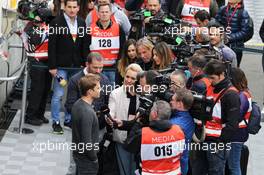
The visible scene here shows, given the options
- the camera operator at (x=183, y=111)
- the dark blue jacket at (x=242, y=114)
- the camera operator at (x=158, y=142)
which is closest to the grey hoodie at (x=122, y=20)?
the dark blue jacket at (x=242, y=114)

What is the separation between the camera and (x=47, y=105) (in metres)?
12.6

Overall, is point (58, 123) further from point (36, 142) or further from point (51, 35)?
point (51, 35)

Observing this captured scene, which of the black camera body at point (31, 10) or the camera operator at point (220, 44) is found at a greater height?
the black camera body at point (31, 10)

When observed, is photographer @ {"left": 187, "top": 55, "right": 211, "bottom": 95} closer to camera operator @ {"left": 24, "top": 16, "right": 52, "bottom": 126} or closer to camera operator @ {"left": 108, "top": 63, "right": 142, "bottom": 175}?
camera operator @ {"left": 108, "top": 63, "right": 142, "bottom": 175}

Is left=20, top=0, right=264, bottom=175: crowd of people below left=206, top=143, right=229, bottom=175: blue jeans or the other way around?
the other way around

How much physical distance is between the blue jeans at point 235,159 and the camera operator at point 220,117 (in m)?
0.16

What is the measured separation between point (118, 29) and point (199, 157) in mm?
2794

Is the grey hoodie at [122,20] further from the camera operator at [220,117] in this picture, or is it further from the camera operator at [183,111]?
the camera operator at [183,111]

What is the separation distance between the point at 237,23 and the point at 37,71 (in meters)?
3.41

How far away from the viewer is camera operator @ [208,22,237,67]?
1097 cm

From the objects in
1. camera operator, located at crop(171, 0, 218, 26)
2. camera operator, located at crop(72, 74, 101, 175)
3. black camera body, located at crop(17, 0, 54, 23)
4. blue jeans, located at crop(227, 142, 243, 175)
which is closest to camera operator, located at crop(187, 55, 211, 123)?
blue jeans, located at crop(227, 142, 243, 175)

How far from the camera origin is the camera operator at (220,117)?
9.24 meters

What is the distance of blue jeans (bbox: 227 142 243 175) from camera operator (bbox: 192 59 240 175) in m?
0.16

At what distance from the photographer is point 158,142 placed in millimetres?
8359
